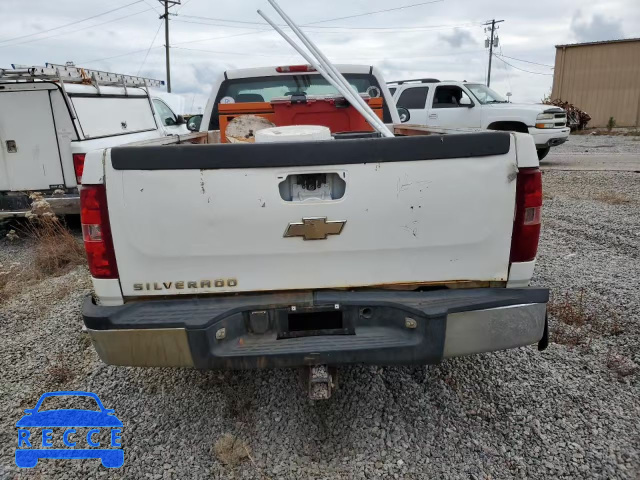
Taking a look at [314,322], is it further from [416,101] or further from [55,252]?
[416,101]

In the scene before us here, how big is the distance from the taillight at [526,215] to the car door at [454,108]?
1081 centimetres

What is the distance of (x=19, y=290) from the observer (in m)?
5.32

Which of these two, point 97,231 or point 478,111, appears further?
point 478,111

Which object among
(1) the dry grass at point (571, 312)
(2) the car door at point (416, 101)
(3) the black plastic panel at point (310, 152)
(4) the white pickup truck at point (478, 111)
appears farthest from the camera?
(2) the car door at point (416, 101)

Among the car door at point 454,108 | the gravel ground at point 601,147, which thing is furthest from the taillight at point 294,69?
the gravel ground at point 601,147

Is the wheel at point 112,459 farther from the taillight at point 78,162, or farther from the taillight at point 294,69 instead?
the taillight at point 78,162

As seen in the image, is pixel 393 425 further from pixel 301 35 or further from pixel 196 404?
pixel 301 35

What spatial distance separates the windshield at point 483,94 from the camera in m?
12.8

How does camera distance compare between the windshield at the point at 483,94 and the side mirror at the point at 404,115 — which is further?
the windshield at the point at 483,94

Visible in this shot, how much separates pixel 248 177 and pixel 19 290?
4.22m

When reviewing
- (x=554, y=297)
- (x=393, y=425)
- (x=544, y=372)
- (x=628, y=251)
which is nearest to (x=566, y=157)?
(x=628, y=251)

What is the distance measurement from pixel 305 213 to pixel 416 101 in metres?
11.9

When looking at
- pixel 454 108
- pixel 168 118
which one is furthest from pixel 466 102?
pixel 168 118

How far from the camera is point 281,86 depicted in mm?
5430
